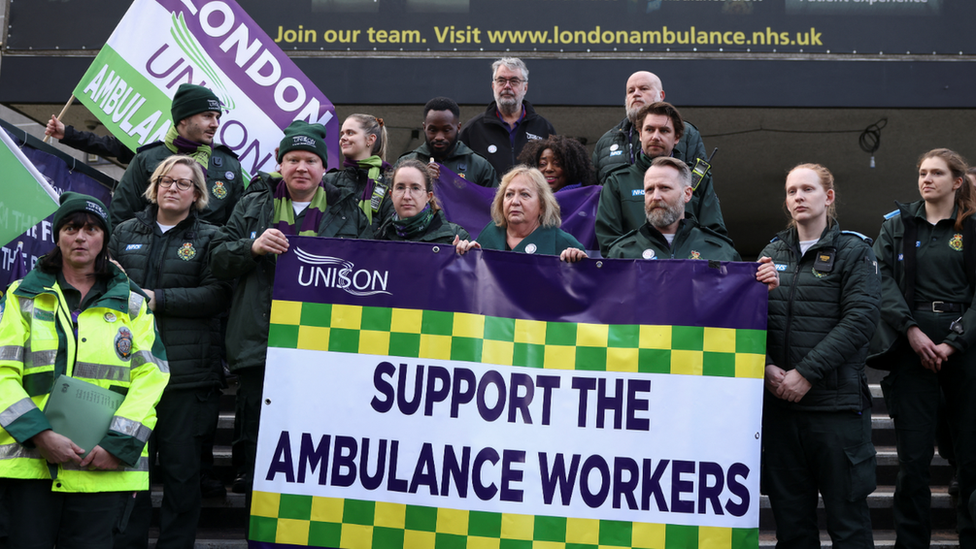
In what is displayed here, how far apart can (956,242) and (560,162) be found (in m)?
2.40

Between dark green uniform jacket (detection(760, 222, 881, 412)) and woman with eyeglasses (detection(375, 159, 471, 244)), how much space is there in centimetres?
168

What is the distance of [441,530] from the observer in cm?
347

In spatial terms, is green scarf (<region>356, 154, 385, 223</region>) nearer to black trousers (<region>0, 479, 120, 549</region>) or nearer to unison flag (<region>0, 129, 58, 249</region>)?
unison flag (<region>0, 129, 58, 249</region>)

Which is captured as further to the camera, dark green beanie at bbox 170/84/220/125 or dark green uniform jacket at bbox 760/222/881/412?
dark green beanie at bbox 170/84/220/125

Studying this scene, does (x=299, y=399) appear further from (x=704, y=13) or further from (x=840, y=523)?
(x=704, y=13)

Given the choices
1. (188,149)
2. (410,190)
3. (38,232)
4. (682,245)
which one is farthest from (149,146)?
(682,245)

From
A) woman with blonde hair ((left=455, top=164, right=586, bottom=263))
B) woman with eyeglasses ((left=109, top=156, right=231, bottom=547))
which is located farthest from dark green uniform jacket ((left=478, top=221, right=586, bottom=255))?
woman with eyeglasses ((left=109, top=156, right=231, bottom=547))

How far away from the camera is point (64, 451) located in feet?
10.4

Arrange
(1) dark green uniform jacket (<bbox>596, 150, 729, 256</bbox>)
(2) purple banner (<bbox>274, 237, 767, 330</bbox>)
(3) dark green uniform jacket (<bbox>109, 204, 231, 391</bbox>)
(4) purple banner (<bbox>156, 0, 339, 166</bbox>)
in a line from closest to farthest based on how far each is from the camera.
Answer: (2) purple banner (<bbox>274, 237, 767, 330</bbox>) → (3) dark green uniform jacket (<bbox>109, 204, 231, 391</bbox>) → (1) dark green uniform jacket (<bbox>596, 150, 729, 256</bbox>) → (4) purple banner (<bbox>156, 0, 339, 166</bbox>)

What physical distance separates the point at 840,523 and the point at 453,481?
72.0 inches

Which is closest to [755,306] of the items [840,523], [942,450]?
[840,523]

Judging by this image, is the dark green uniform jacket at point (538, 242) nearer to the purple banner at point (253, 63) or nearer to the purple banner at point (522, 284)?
the purple banner at point (522, 284)

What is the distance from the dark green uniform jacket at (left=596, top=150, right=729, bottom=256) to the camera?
4.71 metres

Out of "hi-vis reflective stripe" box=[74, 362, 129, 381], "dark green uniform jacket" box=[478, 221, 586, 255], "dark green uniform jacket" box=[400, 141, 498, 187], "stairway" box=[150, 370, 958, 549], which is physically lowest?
"stairway" box=[150, 370, 958, 549]
